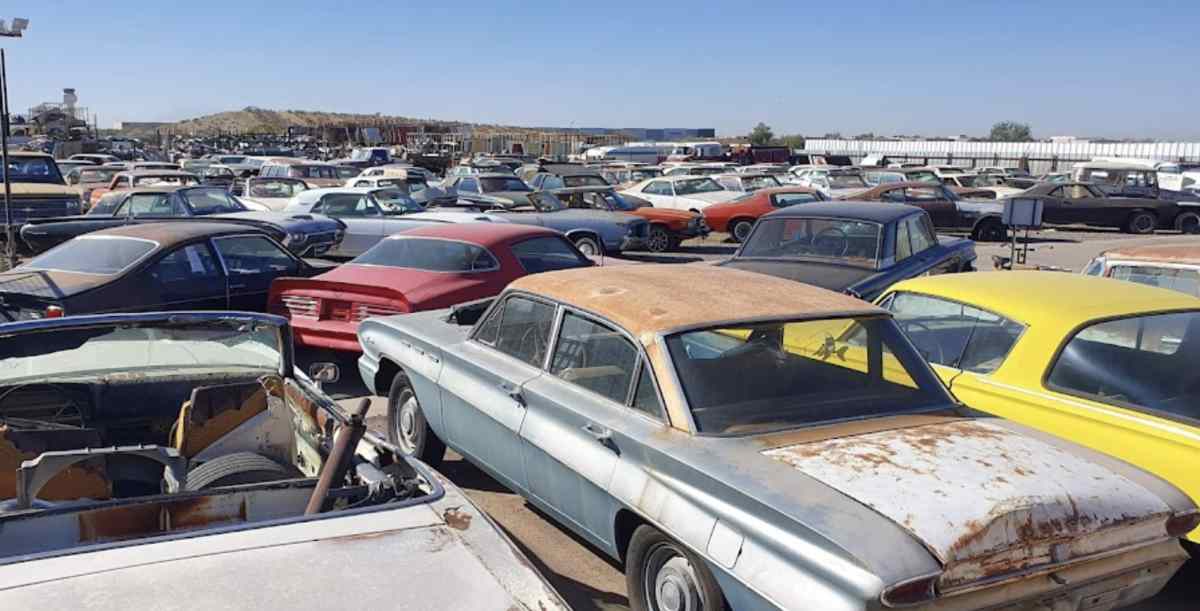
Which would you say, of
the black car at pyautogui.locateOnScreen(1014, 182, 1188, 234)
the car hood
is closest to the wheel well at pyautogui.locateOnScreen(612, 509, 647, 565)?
the car hood

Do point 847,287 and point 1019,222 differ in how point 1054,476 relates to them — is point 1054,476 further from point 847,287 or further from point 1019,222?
point 1019,222

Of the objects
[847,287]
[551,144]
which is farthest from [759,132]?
[847,287]

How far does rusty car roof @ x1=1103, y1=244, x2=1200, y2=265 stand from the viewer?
277 inches

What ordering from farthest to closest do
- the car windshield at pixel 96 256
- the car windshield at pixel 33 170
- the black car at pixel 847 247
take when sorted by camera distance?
the car windshield at pixel 33 170
the black car at pixel 847 247
the car windshield at pixel 96 256

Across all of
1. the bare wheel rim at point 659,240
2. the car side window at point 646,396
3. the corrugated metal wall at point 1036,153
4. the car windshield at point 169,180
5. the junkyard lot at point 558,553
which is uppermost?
the corrugated metal wall at point 1036,153

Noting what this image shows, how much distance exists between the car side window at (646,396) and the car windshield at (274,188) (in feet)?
61.2

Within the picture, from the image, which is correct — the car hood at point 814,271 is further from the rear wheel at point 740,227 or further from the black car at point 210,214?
the rear wheel at point 740,227

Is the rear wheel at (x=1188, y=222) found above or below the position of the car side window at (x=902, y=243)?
below

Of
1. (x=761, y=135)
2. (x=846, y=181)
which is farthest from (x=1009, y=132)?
(x=846, y=181)

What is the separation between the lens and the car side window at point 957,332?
527 cm

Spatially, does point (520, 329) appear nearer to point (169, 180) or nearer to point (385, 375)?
point (385, 375)

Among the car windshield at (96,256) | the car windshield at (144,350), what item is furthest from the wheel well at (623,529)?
the car windshield at (96,256)

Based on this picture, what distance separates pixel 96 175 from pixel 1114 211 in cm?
2801

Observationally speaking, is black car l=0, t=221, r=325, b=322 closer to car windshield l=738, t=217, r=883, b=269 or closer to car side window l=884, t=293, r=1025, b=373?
car windshield l=738, t=217, r=883, b=269
